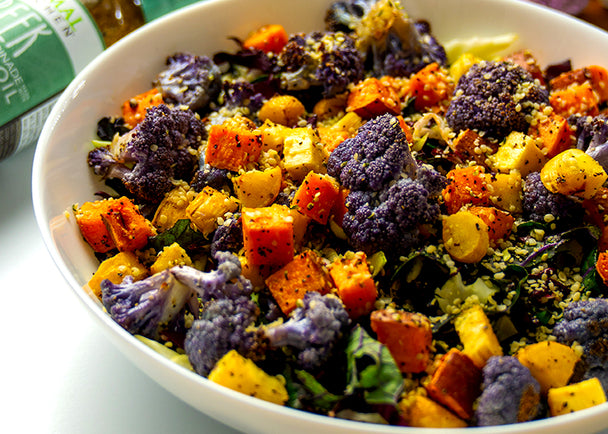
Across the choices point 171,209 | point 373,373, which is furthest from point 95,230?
point 373,373

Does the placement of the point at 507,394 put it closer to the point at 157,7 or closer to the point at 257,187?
the point at 257,187

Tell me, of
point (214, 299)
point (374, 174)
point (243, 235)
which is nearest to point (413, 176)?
point (374, 174)

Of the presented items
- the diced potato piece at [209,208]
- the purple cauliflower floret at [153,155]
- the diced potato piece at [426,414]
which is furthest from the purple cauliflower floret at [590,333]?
the purple cauliflower floret at [153,155]

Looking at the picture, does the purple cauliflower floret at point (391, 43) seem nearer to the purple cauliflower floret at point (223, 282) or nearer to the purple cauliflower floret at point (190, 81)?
the purple cauliflower floret at point (190, 81)

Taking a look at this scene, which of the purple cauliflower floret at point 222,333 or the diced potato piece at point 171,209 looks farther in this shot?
the diced potato piece at point 171,209

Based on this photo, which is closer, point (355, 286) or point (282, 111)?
point (355, 286)

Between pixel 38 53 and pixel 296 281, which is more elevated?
pixel 38 53

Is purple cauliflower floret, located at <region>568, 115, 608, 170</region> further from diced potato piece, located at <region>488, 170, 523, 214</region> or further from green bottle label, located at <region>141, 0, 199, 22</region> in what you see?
green bottle label, located at <region>141, 0, 199, 22</region>
